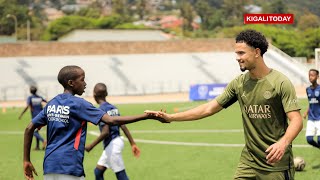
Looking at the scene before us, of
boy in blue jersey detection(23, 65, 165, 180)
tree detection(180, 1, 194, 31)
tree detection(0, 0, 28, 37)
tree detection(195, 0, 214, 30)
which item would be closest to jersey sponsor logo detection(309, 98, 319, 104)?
boy in blue jersey detection(23, 65, 165, 180)

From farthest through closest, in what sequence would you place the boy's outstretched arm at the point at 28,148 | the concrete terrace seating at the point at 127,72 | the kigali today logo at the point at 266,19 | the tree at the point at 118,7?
the tree at the point at 118,7
the concrete terrace seating at the point at 127,72
the kigali today logo at the point at 266,19
the boy's outstretched arm at the point at 28,148

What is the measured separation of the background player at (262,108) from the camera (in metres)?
6.20

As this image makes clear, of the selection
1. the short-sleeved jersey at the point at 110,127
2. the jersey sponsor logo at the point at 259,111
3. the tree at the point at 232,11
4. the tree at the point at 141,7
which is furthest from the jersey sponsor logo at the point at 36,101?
the tree at the point at 141,7

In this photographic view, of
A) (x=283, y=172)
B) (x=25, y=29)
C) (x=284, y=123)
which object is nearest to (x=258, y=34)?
(x=284, y=123)

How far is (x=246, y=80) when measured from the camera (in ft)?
21.3

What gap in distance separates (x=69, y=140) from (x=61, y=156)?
188mm

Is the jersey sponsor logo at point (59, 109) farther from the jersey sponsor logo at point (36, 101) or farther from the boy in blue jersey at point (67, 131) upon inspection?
the jersey sponsor logo at point (36, 101)

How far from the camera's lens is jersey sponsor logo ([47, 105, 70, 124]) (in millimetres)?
6570

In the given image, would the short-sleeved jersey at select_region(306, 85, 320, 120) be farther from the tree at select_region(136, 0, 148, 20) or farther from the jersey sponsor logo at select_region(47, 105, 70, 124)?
the tree at select_region(136, 0, 148, 20)

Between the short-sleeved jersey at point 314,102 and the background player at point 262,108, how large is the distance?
8.16 metres

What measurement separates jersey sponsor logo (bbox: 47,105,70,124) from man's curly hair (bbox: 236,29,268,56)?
194 cm

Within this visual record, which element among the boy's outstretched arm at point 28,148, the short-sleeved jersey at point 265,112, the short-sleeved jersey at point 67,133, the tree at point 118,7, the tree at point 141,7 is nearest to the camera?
the short-sleeved jersey at point 265,112

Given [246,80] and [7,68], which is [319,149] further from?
[7,68]

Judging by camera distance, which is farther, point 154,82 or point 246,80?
point 154,82
